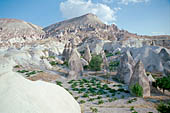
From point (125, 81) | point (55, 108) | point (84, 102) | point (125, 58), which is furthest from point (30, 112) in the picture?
point (125, 58)

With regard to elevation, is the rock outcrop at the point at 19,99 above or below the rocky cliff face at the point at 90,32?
below

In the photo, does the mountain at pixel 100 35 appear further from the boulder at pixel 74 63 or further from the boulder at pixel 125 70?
the boulder at pixel 74 63

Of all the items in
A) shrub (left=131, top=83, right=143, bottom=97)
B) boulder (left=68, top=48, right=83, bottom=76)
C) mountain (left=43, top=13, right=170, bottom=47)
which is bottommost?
shrub (left=131, top=83, right=143, bottom=97)

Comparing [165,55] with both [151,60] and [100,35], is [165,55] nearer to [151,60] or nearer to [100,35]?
[151,60]

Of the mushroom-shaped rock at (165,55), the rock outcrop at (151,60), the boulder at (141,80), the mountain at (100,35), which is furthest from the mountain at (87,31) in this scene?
the boulder at (141,80)

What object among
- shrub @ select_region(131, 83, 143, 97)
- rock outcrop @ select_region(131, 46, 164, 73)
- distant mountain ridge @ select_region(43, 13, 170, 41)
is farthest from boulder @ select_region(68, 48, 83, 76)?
distant mountain ridge @ select_region(43, 13, 170, 41)

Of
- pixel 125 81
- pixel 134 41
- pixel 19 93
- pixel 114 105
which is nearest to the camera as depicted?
pixel 19 93

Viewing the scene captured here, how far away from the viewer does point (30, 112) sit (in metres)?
3.26

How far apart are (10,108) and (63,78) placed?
1895 centimetres

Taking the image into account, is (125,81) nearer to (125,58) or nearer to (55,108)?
(125,58)

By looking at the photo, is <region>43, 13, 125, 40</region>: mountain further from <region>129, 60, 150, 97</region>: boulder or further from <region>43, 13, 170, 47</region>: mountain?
<region>129, 60, 150, 97</region>: boulder

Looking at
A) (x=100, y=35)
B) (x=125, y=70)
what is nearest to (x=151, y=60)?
(x=125, y=70)

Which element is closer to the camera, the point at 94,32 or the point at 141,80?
the point at 141,80

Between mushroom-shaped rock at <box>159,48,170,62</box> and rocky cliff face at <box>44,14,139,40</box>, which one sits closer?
mushroom-shaped rock at <box>159,48,170,62</box>
